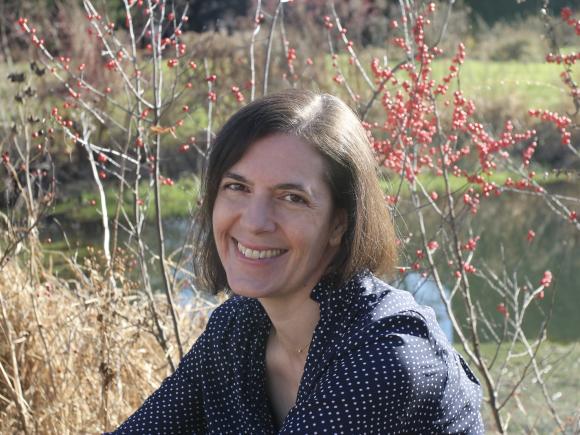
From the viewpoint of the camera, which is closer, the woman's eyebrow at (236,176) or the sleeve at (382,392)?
the sleeve at (382,392)

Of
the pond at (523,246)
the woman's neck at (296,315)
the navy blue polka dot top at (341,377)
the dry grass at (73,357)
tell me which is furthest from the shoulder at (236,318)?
the pond at (523,246)

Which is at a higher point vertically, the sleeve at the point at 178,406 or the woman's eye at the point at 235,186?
the woman's eye at the point at 235,186

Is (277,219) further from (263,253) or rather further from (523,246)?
(523,246)

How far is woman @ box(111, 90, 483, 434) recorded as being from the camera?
186 cm

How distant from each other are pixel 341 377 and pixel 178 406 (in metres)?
0.57

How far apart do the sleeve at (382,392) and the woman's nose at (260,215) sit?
0.89ft

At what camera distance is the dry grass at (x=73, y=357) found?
3.52m

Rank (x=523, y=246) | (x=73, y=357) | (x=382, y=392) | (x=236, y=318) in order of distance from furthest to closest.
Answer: (x=523, y=246) < (x=73, y=357) < (x=236, y=318) < (x=382, y=392)

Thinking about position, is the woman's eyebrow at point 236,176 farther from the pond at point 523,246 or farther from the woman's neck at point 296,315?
the pond at point 523,246

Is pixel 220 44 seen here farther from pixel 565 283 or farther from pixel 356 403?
pixel 356 403

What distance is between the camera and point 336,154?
6.49 feet

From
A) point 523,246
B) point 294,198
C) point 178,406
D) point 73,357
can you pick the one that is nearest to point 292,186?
point 294,198

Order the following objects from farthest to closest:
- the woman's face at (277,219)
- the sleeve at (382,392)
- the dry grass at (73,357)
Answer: the dry grass at (73,357) → the woman's face at (277,219) → the sleeve at (382,392)

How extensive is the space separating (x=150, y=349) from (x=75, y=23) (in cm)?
758
